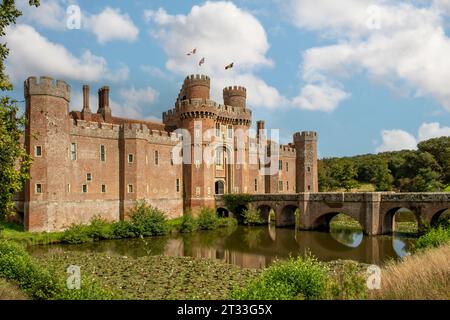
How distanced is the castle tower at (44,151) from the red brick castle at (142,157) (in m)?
0.06

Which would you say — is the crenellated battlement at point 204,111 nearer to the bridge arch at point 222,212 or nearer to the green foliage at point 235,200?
the green foliage at point 235,200

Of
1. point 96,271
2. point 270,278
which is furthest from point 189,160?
point 270,278

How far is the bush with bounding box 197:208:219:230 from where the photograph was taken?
31522mm

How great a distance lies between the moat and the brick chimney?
1277 centimetres

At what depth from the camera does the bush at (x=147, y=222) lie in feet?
88.9

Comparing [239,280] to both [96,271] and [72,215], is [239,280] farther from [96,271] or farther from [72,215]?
[72,215]

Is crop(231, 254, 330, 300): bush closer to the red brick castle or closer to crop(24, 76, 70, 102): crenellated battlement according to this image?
the red brick castle

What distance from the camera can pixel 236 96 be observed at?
129ft

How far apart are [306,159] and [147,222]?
75.4 feet

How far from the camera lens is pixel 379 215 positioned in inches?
1062

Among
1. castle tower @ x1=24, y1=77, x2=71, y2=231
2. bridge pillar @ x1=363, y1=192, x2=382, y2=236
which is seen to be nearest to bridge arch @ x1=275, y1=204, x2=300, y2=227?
bridge pillar @ x1=363, y1=192, x2=382, y2=236

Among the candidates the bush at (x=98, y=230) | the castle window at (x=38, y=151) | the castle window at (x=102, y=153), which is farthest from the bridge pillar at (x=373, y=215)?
the castle window at (x=38, y=151)

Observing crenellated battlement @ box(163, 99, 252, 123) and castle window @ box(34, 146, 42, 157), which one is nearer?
castle window @ box(34, 146, 42, 157)
